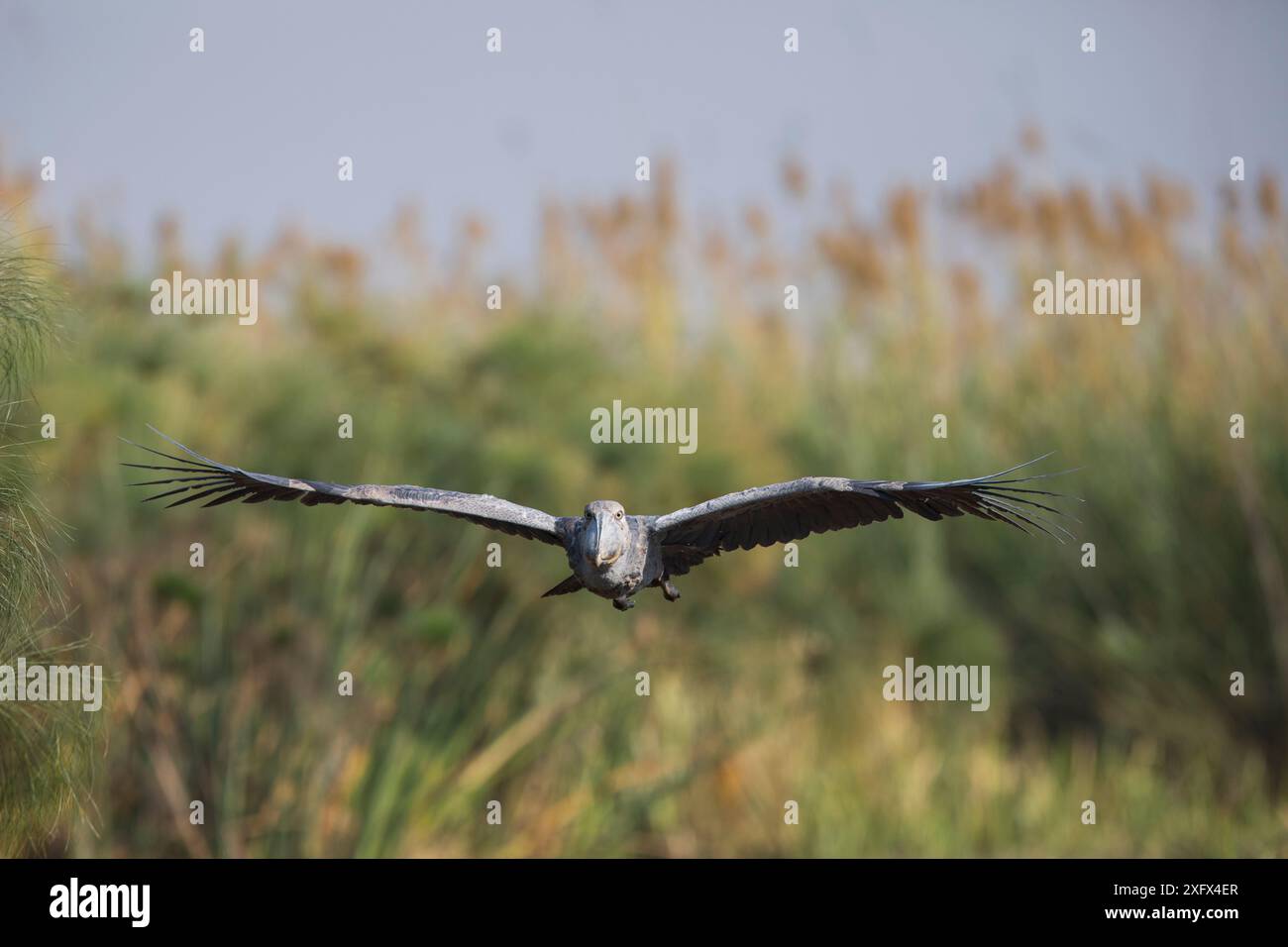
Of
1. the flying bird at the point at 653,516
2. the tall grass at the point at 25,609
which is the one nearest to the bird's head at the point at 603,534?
the flying bird at the point at 653,516

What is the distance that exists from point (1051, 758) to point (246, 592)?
5910 mm

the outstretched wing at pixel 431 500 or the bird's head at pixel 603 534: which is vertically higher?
the outstretched wing at pixel 431 500

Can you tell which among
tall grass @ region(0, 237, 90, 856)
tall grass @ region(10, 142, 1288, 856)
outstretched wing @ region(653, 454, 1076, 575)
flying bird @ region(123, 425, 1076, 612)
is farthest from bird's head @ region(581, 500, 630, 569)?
tall grass @ region(10, 142, 1288, 856)

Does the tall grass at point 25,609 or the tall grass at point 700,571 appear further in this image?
the tall grass at point 700,571

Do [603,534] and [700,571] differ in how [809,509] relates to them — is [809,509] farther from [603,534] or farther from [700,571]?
[700,571]

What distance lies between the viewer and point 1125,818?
1044 centimetres

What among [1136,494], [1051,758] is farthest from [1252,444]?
[1051,758]

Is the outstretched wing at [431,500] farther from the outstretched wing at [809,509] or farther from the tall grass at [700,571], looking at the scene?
the tall grass at [700,571]

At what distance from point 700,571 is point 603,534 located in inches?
336

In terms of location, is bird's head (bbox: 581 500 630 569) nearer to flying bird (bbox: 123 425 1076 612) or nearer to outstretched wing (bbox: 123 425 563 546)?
flying bird (bbox: 123 425 1076 612)

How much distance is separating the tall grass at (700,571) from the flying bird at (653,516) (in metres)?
4.39

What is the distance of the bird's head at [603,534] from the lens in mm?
2676

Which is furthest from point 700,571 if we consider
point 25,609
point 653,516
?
point 653,516
